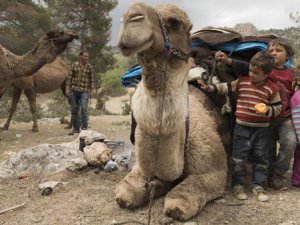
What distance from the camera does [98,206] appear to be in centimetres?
432

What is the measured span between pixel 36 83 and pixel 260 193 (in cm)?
940

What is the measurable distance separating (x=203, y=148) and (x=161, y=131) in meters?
0.86

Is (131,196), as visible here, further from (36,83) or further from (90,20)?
(90,20)

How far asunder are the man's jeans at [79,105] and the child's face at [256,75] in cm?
651

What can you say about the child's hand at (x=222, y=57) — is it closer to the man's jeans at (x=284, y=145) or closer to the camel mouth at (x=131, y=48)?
the man's jeans at (x=284, y=145)

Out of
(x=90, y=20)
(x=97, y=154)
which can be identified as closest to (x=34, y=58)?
(x=97, y=154)

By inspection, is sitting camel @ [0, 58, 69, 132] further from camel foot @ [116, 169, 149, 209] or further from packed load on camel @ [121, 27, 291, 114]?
camel foot @ [116, 169, 149, 209]

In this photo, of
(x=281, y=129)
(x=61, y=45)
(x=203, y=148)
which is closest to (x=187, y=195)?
(x=203, y=148)

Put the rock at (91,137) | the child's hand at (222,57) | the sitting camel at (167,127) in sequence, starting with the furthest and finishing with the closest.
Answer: the rock at (91,137)
the child's hand at (222,57)
the sitting camel at (167,127)

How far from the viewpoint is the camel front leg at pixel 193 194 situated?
12.2 ft

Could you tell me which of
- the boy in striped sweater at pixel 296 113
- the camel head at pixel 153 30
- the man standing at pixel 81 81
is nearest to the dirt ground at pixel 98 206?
the boy in striped sweater at pixel 296 113

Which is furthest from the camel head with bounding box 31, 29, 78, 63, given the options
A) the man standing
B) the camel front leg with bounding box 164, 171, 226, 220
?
the camel front leg with bounding box 164, 171, 226, 220

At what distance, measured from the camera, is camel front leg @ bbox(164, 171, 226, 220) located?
371 centimetres

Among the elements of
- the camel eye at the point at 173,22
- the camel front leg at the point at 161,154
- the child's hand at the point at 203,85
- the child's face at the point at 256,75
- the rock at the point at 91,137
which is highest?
the camel eye at the point at 173,22
